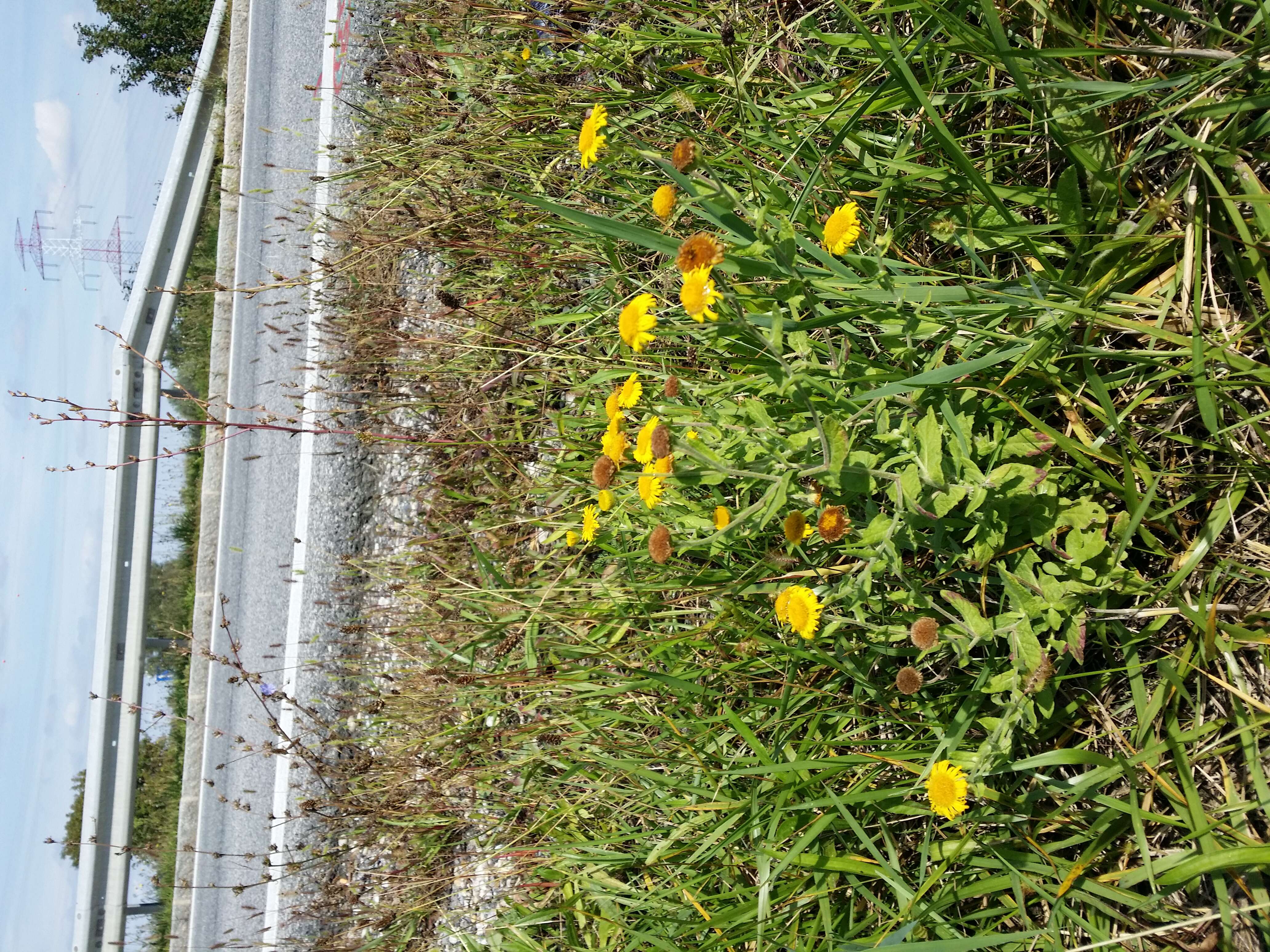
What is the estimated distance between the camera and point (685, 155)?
1601 millimetres

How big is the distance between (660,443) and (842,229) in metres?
0.56

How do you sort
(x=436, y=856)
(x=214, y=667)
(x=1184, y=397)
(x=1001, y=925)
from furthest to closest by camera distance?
(x=214, y=667) < (x=436, y=856) < (x=1001, y=925) < (x=1184, y=397)

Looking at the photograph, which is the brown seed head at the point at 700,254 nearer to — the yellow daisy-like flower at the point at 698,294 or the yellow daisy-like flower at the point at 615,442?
the yellow daisy-like flower at the point at 698,294

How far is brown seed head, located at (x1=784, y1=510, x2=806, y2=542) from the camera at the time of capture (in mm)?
1604

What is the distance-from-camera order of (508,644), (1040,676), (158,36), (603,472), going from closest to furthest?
(1040,676)
(603,472)
(508,644)
(158,36)

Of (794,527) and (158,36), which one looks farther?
(158,36)

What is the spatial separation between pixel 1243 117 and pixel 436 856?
3.53 meters

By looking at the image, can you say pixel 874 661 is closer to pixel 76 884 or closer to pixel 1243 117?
pixel 1243 117

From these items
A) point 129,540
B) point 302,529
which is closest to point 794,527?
point 302,529

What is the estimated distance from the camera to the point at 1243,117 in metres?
1.38

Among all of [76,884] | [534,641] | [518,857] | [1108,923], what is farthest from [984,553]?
[76,884]

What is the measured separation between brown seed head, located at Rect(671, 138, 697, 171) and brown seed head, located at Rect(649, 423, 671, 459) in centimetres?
54

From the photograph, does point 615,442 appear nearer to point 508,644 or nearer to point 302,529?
point 508,644

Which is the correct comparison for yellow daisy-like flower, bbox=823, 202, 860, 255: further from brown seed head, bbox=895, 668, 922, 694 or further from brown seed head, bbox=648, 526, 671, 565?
brown seed head, bbox=895, 668, 922, 694
